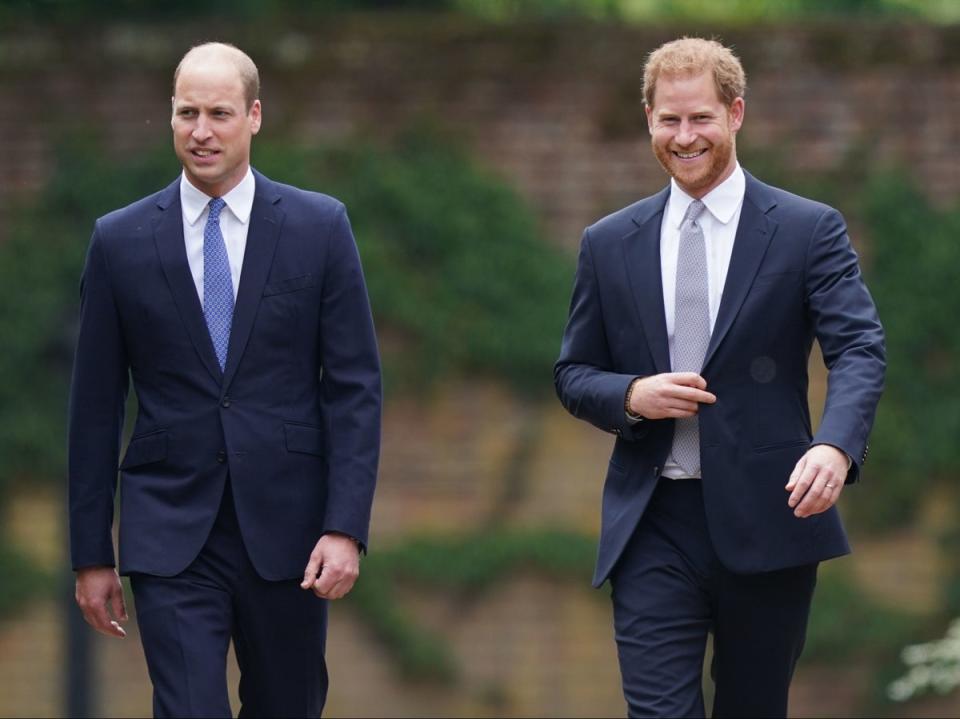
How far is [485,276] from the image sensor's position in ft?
26.6

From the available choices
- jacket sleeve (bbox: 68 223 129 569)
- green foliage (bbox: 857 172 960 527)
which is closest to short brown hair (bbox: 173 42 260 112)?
jacket sleeve (bbox: 68 223 129 569)

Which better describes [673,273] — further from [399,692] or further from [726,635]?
[399,692]

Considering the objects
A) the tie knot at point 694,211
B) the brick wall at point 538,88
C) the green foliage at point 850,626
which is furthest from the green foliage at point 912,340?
the tie knot at point 694,211

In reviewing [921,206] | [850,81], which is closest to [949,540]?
[921,206]

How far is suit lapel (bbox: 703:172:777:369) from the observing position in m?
4.48

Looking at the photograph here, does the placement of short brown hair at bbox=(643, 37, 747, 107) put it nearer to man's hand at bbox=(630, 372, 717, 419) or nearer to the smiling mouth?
the smiling mouth

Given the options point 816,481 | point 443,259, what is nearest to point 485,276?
point 443,259

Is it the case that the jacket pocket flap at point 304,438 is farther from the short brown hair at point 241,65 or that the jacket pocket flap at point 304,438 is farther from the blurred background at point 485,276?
the blurred background at point 485,276

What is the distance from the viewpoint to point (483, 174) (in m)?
8.16

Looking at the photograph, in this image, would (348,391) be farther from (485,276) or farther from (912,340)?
(912,340)

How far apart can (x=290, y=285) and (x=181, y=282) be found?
271 mm

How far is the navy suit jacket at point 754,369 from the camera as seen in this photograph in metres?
4.44

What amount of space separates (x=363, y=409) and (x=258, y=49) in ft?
12.8

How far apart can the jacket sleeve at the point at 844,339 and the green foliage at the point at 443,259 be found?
3.55 metres
